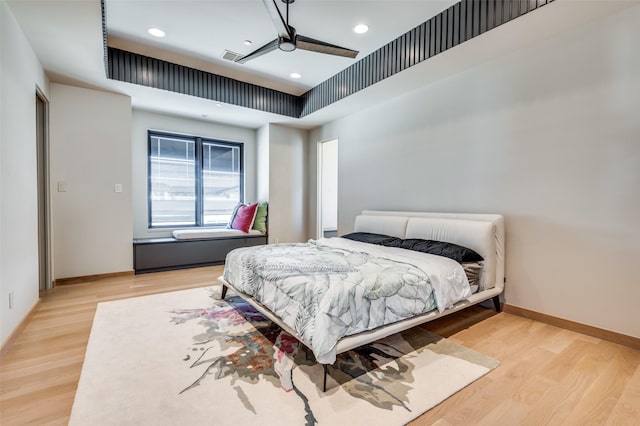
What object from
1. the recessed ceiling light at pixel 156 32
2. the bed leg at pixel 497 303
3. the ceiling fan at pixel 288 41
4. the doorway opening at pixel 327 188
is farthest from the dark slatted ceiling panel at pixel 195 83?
the bed leg at pixel 497 303

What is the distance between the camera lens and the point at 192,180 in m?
5.49

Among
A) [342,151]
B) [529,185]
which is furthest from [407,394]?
[342,151]

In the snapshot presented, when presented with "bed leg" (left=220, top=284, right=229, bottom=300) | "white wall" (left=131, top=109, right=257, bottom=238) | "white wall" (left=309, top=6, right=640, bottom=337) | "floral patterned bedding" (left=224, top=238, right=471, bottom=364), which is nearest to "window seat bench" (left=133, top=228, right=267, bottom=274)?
"white wall" (left=131, top=109, right=257, bottom=238)

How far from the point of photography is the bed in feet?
5.69

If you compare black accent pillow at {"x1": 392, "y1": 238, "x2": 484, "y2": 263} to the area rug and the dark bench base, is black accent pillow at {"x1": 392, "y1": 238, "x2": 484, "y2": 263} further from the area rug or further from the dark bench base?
the dark bench base

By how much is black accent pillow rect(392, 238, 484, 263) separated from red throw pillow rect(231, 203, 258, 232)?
10.2 feet

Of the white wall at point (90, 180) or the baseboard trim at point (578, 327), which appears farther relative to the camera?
the white wall at point (90, 180)

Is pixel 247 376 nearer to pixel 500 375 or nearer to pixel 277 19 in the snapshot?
pixel 500 375

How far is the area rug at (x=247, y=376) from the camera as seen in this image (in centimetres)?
149

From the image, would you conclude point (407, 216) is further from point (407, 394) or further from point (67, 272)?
point (67, 272)

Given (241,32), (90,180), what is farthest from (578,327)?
(90,180)

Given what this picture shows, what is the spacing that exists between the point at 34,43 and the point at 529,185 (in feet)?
16.3

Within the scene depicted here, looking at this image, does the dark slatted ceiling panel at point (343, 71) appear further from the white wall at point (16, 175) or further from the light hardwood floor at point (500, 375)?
the light hardwood floor at point (500, 375)

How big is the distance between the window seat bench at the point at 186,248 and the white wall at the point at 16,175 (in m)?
1.46
